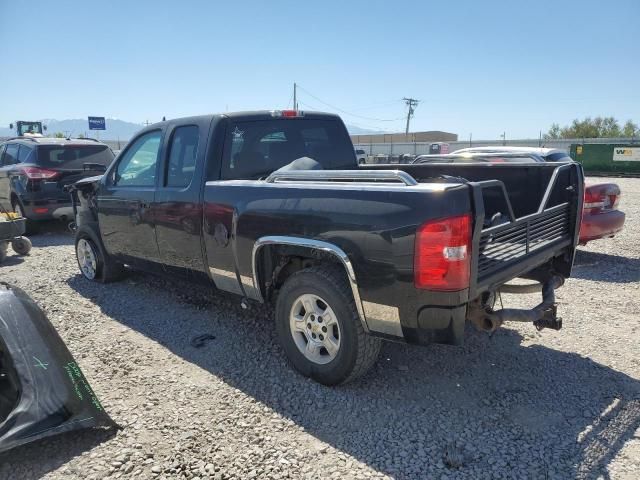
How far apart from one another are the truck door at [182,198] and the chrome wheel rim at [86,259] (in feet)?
5.89

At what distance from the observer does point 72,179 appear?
9062mm

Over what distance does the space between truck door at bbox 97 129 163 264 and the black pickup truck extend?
0.02 m

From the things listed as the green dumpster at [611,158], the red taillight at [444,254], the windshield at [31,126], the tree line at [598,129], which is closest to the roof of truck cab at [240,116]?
the red taillight at [444,254]

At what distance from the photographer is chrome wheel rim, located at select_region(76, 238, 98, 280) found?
592cm

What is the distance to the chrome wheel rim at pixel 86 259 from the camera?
233 inches

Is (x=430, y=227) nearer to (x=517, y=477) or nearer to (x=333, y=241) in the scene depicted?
(x=333, y=241)

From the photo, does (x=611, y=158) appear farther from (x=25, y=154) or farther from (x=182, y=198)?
(x=182, y=198)

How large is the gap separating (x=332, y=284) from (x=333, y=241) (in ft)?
1.02

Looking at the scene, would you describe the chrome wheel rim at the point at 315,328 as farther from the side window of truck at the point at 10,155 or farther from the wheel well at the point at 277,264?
the side window of truck at the point at 10,155

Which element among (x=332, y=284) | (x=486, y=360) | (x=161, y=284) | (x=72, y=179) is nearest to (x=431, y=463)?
(x=332, y=284)

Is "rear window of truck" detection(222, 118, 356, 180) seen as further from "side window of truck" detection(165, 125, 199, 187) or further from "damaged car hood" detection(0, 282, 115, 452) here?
"damaged car hood" detection(0, 282, 115, 452)

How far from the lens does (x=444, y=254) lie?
2.65 meters

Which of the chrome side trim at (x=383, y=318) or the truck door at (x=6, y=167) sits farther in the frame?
the truck door at (x=6, y=167)

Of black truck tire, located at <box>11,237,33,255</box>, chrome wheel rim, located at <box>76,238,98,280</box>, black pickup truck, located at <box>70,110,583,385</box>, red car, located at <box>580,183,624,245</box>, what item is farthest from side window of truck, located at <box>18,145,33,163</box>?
red car, located at <box>580,183,624,245</box>
